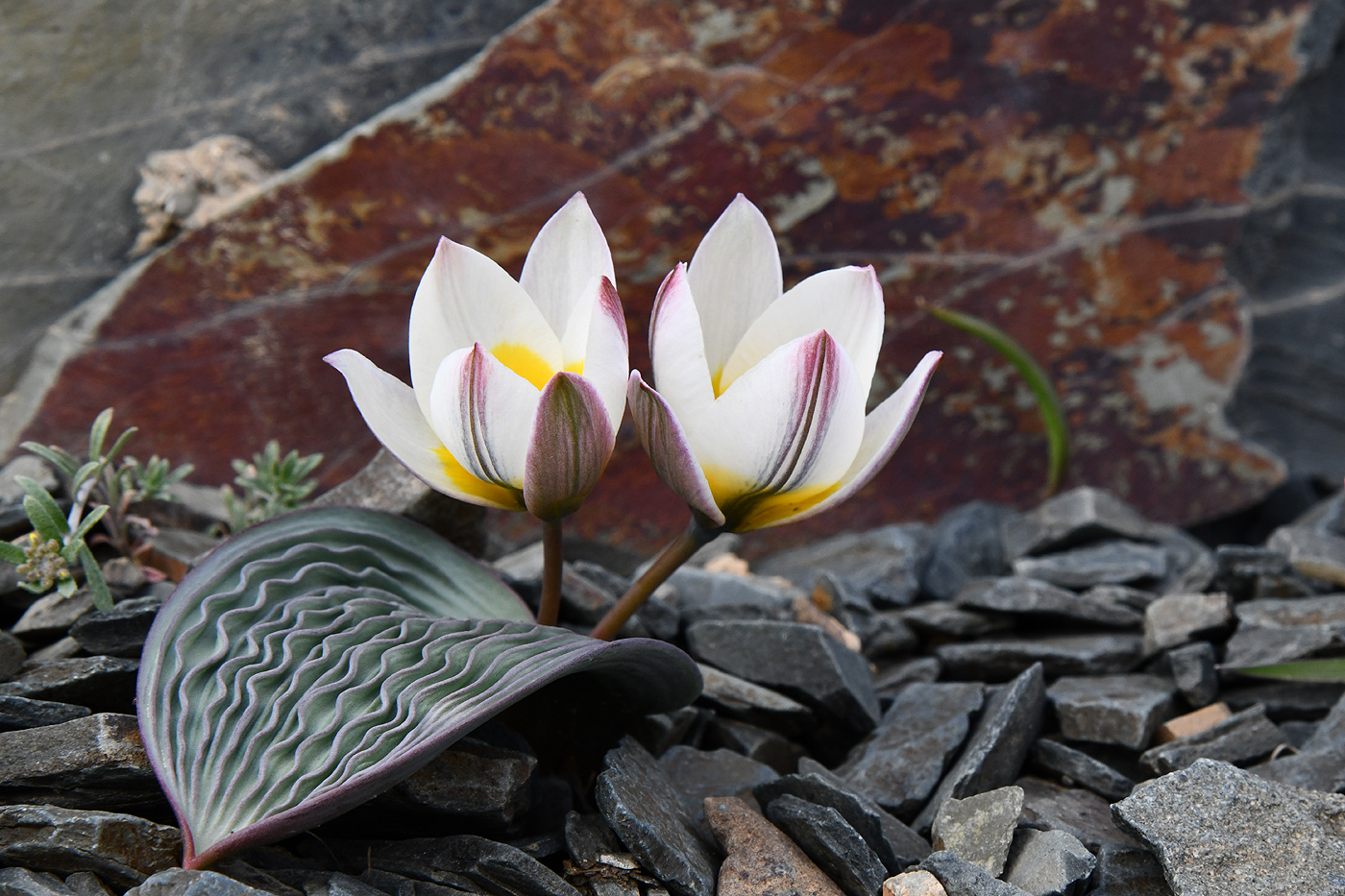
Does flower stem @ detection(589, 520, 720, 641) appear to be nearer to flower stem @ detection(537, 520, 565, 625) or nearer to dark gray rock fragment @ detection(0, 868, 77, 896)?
flower stem @ detection(537, 520, 565, 625)

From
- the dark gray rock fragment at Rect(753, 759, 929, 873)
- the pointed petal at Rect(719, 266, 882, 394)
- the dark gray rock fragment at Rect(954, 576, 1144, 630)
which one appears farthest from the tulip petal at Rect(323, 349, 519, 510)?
the dark gray rock fragment at Rect(954, 576, 1144, 630)

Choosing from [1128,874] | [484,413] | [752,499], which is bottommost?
[1128,874]

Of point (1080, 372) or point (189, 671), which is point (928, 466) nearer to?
point (1080, 372)

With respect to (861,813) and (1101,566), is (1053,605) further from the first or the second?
(861,813)

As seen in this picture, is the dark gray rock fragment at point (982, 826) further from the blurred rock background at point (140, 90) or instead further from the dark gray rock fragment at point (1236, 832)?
the blurred rock background at point (140, 90)

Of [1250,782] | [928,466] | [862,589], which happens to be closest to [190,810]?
[1250,782]

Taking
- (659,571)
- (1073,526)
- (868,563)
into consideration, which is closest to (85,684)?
(659,571)
